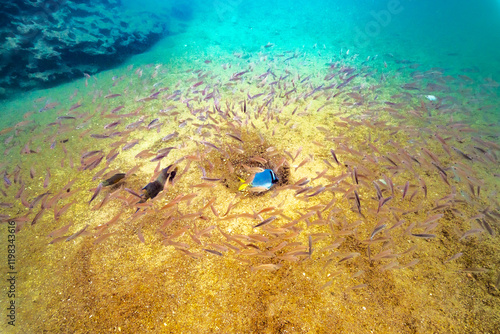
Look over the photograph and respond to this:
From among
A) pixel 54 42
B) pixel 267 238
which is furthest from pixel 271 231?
pixel 54 42

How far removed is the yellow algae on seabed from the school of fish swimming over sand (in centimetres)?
3

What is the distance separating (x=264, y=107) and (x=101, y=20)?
13635mm

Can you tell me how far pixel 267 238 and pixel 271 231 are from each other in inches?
6.0

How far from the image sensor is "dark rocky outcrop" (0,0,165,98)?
878cm

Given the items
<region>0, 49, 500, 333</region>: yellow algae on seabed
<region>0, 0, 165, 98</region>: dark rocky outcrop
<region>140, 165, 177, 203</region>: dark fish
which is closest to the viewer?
<region>0, 49, 500, 333</region>: yellow algae on seabed

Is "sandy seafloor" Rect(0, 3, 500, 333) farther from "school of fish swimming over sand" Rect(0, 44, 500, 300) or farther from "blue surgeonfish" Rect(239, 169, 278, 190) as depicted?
"blue surgeonfish" Rect(239, 169, 278, 190)

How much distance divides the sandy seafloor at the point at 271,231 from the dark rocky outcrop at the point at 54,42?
5.57 meters

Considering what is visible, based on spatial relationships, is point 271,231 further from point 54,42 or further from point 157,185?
point 54,42

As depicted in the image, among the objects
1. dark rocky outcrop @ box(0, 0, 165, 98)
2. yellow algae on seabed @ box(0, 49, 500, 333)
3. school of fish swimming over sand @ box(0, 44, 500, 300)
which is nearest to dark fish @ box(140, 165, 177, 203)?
school of fish swimming over sand @ box(0, 44, 500, 300)

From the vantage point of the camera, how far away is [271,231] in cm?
280

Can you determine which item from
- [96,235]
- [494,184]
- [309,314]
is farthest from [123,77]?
[494,184]

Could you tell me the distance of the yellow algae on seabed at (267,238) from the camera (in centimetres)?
232

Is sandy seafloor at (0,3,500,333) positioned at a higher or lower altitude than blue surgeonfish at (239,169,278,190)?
lower

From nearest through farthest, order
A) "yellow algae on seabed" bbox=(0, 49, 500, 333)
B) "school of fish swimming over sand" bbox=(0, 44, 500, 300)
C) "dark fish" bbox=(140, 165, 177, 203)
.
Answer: "yellow algae on seabed" bbox=(0, 49, 500, 333)
"school of fish swimming over sand" bbox=(0, 44, 500, 300)
"dark fish" bbox=(140, 165, 177, 203)
